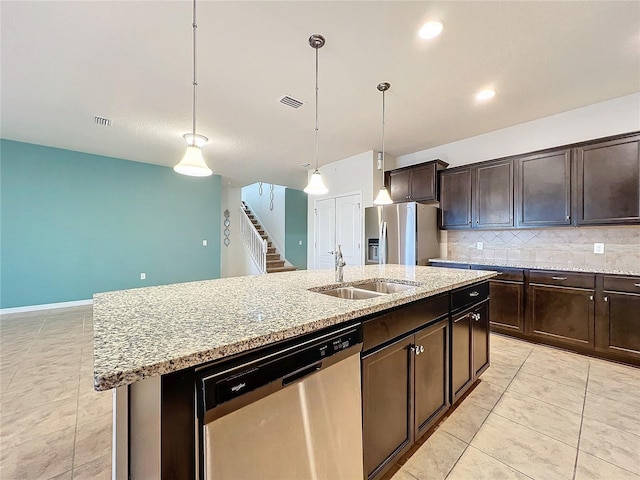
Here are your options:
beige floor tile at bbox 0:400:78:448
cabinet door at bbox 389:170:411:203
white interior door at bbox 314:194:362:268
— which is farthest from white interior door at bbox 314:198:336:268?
beige floor tile at bbox 0:400:78:448

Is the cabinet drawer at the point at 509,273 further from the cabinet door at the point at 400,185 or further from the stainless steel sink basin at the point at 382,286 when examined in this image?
the stainless steel sink basin at the point at 382,286

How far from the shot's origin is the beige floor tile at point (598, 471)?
53.3 inches

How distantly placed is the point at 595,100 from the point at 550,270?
1.96 metres

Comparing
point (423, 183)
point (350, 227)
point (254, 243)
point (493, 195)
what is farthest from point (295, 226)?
point (493, 195)

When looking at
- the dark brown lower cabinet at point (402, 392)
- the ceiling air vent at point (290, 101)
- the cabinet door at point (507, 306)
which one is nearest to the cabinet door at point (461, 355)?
the dark brown lower cabinet at point (402, 392)

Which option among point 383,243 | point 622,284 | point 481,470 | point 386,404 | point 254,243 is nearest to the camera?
point 386,404

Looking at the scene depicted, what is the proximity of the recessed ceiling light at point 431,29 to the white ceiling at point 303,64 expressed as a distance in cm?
5

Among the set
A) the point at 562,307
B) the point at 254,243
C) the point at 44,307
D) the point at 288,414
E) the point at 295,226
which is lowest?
the point at 44,307

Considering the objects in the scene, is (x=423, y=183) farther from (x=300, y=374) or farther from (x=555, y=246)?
(x=300, y=374)

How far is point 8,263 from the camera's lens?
416 cm

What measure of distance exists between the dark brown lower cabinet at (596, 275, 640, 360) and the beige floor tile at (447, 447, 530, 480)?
82.8 inches

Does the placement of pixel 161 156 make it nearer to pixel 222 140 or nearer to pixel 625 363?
pixel 222 140

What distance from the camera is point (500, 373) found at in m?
2.41

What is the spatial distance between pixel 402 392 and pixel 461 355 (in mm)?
764
